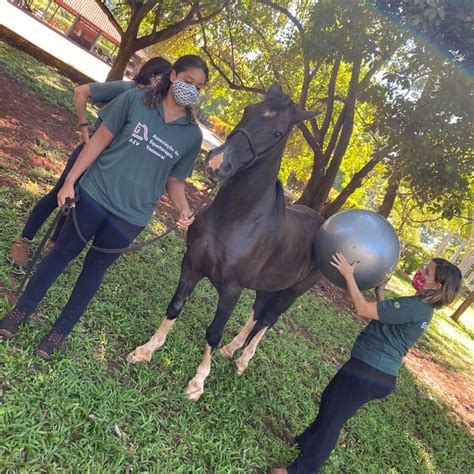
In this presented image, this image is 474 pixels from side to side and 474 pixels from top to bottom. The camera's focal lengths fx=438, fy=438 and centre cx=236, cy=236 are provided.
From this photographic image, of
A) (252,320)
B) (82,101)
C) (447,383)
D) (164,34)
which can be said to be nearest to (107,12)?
(164,34)

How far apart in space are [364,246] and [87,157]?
6.78ft

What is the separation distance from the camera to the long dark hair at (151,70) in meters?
3.51

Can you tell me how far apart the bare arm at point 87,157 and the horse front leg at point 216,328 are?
1.37m

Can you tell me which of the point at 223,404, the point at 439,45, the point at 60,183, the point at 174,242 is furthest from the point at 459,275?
the point at 174,242

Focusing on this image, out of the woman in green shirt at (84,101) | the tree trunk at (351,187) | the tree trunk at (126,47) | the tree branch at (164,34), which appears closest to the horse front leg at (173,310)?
the woman in green shirt at (84,101)

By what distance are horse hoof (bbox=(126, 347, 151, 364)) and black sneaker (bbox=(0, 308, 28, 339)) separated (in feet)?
2.95

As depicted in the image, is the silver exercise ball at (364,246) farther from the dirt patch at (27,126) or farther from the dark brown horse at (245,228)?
the dirt patch at (27,126)

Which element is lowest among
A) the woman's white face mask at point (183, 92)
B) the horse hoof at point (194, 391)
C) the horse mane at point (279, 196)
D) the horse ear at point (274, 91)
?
the horse hoof at point (194, 391)

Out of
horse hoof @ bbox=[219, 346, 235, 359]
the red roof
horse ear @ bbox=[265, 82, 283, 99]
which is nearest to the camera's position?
horse ear @ bbox=[265, 82, 283, 99]

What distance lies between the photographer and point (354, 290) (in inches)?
123

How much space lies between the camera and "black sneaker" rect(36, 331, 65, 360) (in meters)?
2.91

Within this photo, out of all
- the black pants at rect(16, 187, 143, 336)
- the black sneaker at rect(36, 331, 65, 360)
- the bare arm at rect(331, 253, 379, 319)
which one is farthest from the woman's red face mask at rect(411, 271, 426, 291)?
the black sneaker at rect(36, 331, 65, 360)

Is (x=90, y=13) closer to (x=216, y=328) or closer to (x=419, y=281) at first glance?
(x=216, y=328)

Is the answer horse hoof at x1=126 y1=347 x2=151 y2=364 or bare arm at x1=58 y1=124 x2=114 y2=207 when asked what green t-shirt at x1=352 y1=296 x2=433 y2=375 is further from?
bare arm at x1=58 y1=124 x2=114 y2=207
